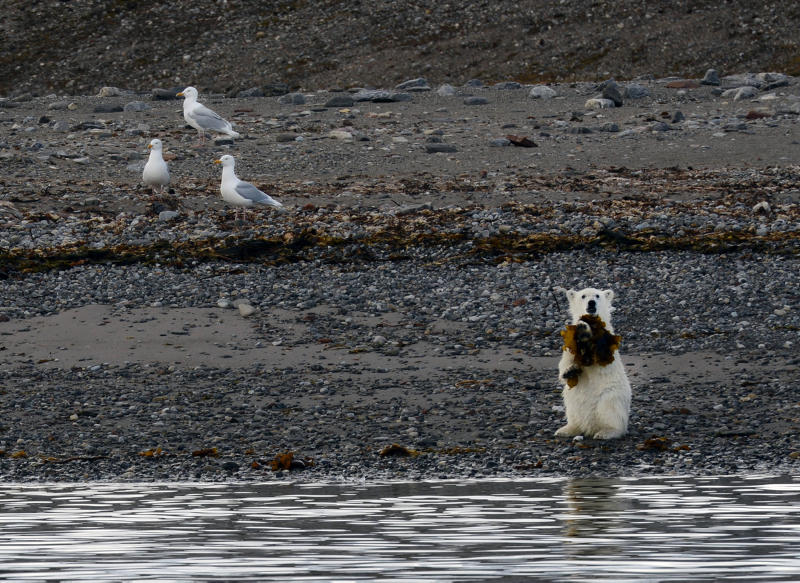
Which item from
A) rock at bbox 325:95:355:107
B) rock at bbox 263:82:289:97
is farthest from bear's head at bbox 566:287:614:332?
rock at bbox 263:82:289:97

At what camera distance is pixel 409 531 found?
7488 millimetres

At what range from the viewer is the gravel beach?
34.1 feet

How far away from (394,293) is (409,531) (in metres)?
7.18

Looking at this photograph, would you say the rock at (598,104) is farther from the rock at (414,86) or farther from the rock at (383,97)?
the rock at (414,86)

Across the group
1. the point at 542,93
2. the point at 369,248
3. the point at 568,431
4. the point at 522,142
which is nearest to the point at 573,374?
the point at 568,431

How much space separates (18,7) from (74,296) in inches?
1296

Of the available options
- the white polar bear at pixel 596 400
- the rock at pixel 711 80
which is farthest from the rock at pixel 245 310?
the rock at pixel 711 80

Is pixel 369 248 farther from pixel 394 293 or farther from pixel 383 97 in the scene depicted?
pixel 383 97

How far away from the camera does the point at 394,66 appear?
37.4 m

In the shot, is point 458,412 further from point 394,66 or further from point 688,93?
point 394,66

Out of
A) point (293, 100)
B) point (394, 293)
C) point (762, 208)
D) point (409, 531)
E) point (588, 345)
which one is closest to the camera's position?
point (409, 531)

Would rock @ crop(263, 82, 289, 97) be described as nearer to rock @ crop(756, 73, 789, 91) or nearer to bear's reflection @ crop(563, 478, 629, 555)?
rock @ crop(756, 73, 789, 91)

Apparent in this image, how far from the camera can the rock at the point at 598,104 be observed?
82.8 ft

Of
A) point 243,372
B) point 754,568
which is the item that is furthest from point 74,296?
point 754,568
